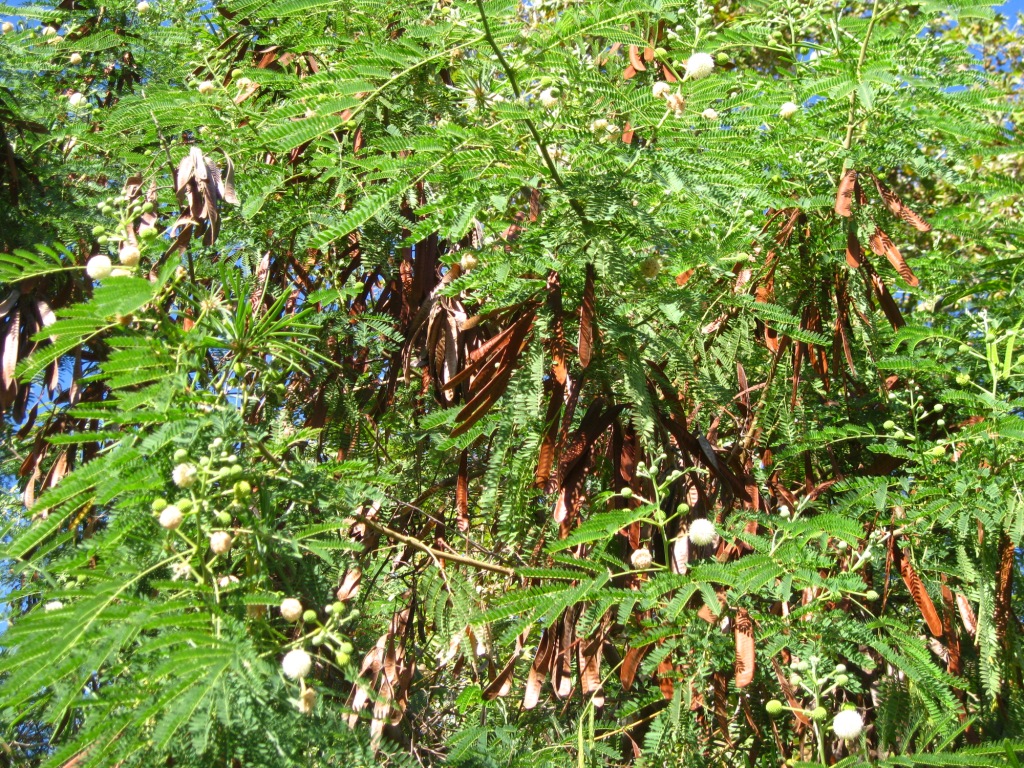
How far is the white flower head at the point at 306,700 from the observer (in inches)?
61.4

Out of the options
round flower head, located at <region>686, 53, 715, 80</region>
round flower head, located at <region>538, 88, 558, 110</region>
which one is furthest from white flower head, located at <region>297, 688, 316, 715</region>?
round flower head, located at <region>686, 53, 715, 80</region>

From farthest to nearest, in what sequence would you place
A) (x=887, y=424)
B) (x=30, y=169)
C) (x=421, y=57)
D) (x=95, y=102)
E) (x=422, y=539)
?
1. (x=95, y=102)
2. (x=30, y=169)
3. (x=422, y=539)
4. (x=887, y=424)
5. (x=421, y=57)

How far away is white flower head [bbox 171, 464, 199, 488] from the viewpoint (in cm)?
162

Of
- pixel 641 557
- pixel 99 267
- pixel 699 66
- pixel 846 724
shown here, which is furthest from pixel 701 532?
pixel 99 267

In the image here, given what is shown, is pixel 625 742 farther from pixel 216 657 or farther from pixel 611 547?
pixel 216 657

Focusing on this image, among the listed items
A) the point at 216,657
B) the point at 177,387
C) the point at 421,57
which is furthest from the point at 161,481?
the point at 421,57

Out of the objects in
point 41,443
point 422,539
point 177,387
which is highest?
point 177,387

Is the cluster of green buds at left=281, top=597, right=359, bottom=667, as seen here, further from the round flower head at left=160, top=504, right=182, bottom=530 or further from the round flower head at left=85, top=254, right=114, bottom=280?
the round flower head at left=85, top=254, right=114, bottom=280

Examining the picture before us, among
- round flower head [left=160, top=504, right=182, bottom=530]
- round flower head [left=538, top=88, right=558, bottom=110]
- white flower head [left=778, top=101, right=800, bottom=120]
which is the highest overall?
round flower head [left=538, top=88, right=558, bottom=110]

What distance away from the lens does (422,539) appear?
8.94ft

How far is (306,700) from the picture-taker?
1.56 m

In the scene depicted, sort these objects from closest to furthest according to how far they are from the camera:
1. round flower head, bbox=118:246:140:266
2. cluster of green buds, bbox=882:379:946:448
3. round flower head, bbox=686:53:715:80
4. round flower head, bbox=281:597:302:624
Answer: round flower head, bbox=281:597:302:624
round flower head, bbox=118:246:140:266
round flower head, bbox=686:53:715:80
cluster of green buds, bbox=882:379:946:448

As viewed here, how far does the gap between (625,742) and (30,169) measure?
2.61m

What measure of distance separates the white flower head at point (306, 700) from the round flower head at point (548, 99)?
1.30 metres
